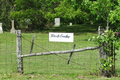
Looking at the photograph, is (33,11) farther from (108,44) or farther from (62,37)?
(108,44)

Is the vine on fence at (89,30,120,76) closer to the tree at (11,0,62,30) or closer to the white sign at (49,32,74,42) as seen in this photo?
the white sign at (49,32,74,42)

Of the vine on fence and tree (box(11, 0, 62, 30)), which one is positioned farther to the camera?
tree (box(11, 0, 62, 30))

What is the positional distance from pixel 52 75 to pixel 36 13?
24.5 meters

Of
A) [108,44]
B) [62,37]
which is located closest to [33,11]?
[62,37]

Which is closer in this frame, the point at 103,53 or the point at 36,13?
the point at 103,53

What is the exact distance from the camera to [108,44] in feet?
23.4

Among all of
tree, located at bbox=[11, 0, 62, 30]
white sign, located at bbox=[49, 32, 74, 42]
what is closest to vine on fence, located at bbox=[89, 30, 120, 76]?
white sign, located at bbox=[49, 32, 74, 42]

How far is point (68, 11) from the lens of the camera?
2473 centimetres

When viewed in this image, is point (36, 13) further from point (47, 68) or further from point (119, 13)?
point (47, 68)

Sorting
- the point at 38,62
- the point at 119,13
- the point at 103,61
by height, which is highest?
the point at 119,13

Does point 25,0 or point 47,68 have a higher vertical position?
point 25,0

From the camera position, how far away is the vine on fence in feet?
22.9

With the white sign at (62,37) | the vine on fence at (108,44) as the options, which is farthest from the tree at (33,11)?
the vine on fence at (108,44)

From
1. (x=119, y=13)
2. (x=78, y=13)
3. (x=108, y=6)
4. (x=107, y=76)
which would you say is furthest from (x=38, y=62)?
(x=78, y=13)
